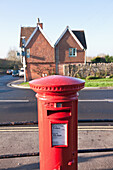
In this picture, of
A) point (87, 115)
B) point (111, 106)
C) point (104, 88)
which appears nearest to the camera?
point (87, 115)

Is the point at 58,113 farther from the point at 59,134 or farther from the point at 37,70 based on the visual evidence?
the point at 37,70

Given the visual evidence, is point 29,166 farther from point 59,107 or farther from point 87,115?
point 87,115

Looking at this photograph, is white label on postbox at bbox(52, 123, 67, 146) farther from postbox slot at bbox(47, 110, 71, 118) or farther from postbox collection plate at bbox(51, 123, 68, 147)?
postbox slot at bbox(47, 110, 71, 118)

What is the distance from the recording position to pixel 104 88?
556 inches

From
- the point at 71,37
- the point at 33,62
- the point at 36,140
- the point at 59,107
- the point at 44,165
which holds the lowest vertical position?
the point at 36,140

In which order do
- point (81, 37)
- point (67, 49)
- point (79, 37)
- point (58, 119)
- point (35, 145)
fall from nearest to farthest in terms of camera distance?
point (58, 119) < point (35, 145) < point (67, 49) < point (79, 37) < point (81, 37)

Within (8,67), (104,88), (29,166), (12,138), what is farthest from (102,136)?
(8,67)

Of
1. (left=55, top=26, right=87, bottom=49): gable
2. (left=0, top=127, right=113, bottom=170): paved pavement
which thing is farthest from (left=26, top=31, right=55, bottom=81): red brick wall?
(left=0, top=127, right=113, bottom=170): paved pavement

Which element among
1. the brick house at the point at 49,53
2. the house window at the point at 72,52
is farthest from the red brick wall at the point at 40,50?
the house window at the point at 72,52

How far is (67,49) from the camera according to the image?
23.2 m

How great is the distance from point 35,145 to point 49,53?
64.6ft

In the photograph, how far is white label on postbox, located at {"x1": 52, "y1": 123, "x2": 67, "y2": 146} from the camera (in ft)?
5.69

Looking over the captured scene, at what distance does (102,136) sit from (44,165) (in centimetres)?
312

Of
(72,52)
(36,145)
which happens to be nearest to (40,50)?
(72,52)
